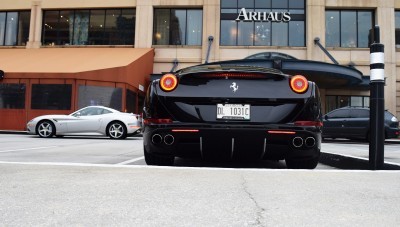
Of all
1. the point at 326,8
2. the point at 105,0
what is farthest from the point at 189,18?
the point at 326,8

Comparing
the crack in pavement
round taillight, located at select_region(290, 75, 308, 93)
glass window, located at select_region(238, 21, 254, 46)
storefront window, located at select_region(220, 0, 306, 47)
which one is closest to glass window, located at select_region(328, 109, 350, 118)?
storefront window, located at select_region(220, 0, 306, 47)

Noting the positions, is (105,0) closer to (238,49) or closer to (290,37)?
(238,49)

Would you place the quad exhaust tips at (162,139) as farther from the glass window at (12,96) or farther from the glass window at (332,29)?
the glass window at (332,29)

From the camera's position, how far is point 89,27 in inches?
1013

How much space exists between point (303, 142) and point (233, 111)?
0.77 m

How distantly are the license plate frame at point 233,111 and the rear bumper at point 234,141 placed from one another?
4.4 inches

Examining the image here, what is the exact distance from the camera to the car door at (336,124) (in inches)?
575

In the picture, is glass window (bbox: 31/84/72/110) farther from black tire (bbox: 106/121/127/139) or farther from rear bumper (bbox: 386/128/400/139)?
rear bumper (bbox: 386/128/400/139)

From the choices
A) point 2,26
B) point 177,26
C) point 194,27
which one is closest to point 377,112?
point 194,27

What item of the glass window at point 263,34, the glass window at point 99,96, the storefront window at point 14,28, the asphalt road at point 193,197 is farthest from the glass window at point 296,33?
the asphalt road at point 193,197

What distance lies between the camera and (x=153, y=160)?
428cm

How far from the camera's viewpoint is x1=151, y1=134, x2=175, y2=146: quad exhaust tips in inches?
151

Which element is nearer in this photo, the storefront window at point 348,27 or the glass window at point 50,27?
the storefront window at point 348,27

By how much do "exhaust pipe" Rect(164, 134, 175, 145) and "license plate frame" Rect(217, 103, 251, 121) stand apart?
1.67ft
